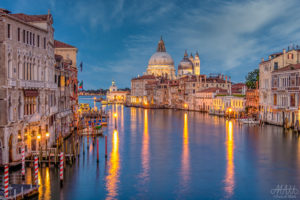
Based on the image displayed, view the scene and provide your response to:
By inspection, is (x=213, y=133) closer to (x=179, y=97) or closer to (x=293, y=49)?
(x=293, y=49)

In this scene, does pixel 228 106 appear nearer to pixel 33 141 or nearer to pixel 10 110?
pixel 33 141

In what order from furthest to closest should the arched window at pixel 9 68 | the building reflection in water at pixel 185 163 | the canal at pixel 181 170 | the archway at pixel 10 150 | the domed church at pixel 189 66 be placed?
1. the domed church at pixel 189 66
2. the building reflection in water at pixel 185 163
3. the archway at pixel 10 150
4. the arched window at pixel 9 68
5. the canal at pixel 181 170

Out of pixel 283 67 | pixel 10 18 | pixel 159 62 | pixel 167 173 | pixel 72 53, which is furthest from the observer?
pixel 159 62

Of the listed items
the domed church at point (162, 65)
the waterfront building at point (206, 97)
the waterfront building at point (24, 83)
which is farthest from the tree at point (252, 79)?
the domed church at point (162, 65)

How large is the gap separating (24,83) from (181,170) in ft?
29.4

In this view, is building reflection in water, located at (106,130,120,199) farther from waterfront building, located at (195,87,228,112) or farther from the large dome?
the large dome

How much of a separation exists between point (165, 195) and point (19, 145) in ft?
24.0

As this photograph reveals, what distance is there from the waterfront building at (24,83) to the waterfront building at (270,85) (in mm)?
23336

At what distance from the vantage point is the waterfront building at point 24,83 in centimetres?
1611

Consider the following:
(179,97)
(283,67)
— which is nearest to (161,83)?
(179,97)

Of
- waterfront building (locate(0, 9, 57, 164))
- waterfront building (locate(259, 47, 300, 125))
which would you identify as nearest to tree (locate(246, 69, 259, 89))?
waterfront building (locate(259, 47, 300, 125))

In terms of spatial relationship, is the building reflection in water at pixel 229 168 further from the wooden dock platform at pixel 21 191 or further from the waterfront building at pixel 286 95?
the wooden dock platform at pixel 21 191

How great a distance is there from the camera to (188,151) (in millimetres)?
25234

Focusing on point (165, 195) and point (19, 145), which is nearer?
point (165, 195)
